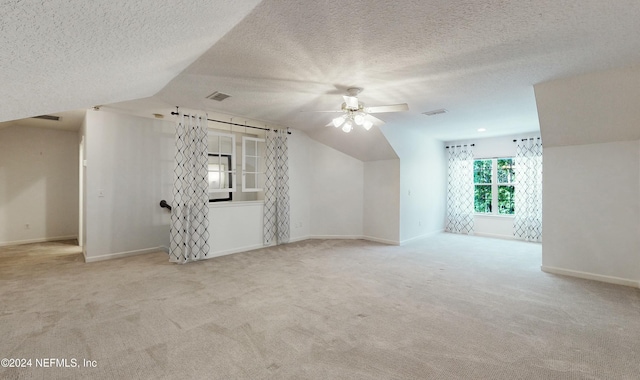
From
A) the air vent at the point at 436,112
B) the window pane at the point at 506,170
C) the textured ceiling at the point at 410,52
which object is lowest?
the window pane at the point at 506,170

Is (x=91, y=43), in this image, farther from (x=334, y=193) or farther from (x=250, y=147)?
(x=334, y=193)

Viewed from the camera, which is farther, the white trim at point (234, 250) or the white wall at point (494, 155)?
the white wall at point (494, 155)

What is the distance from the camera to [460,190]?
721 centimetres

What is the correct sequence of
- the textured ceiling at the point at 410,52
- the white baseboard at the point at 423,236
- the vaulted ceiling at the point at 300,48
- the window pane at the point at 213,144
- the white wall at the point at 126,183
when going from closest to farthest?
the vaulted ceiling at the point at 300,48
the textured ceiling at the point at 410,52
the white wall at the point at 126,183
the window pane at the point at 213,144
the white baseboard at the point at 423,236

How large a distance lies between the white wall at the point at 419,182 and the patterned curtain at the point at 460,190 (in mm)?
185

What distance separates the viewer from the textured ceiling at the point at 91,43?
1263 millimetres

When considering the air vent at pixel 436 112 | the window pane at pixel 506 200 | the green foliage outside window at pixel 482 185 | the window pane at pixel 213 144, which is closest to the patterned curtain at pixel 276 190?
the window pane at pixel 213 144

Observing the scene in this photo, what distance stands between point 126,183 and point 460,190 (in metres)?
7.65

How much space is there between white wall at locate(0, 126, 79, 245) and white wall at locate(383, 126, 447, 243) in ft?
24.1

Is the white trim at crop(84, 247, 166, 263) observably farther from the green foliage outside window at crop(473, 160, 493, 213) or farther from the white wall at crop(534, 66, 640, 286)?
the green foliage outside window at crop(473, 160, 493, 213)

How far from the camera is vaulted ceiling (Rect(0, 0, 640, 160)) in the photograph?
1.54 metres

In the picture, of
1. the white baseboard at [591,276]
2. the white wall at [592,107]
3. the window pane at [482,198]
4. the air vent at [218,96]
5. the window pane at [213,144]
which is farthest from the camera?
the window pane at [482,198]

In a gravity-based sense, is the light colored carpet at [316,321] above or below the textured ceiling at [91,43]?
below

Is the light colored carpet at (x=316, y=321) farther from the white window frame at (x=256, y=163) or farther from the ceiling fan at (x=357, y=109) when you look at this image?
the ceiling fan at (x=357, y=109)
